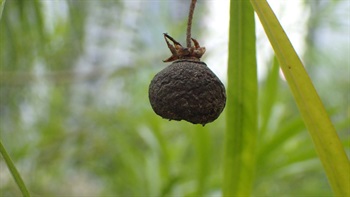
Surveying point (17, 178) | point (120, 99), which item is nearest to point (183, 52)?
point (17, 178)

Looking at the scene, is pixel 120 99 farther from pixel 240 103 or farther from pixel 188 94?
pixel 188 94

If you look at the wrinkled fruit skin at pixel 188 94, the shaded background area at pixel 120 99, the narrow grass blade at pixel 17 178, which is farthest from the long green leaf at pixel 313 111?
the shaded background area at pixel 120 99

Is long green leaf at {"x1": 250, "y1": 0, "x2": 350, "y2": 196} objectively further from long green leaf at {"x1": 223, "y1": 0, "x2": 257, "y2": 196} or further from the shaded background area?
the shaded background area

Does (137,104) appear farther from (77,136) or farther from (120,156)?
(120,156)

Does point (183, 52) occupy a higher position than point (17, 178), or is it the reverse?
point (183, 52)

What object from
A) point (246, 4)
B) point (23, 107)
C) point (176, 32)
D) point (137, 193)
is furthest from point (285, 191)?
point (246, 4)

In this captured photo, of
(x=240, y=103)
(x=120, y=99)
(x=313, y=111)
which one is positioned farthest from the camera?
(x=120, y=99)
